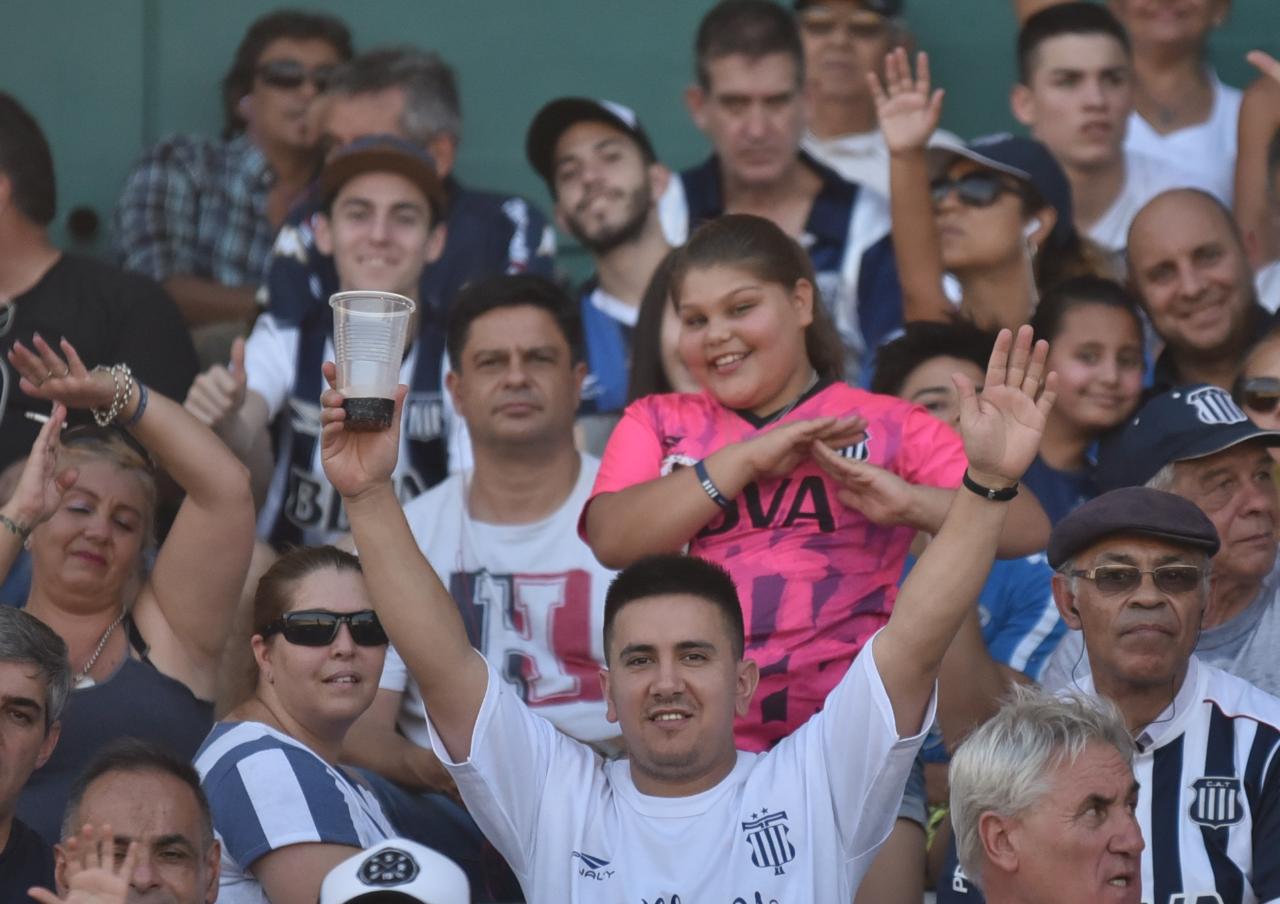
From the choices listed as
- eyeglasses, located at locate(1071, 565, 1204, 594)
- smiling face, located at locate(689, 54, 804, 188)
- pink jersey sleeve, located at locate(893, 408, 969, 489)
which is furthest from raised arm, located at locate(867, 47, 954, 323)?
eyeglasses, located at locate(1071, 565, 1204, 594)

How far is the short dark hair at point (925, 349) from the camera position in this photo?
18.6ft

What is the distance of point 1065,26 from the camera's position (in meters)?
6.94

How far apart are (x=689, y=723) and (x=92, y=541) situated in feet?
5.67

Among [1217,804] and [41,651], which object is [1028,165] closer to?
[1217,804]

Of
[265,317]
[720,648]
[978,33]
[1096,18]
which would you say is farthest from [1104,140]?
[720,648]

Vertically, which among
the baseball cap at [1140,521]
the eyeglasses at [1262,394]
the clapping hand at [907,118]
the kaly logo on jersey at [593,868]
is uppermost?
the clapping hand at [907,118]

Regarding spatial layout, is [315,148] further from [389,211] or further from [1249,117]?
[1249,117]

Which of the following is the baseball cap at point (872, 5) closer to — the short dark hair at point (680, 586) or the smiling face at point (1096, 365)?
the smiling face at point (1096, 365)

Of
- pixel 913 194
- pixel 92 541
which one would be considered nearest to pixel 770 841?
pixel 92 541

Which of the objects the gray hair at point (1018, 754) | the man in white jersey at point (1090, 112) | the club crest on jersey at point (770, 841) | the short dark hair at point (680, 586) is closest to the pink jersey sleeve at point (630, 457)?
the short dark hair at point (680, 586)

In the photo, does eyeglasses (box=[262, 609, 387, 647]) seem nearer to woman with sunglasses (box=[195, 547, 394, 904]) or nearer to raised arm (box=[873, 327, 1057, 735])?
woman with sunglasses (box=[195, 547, 394, 904])

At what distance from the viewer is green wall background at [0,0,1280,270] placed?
7.97 meters

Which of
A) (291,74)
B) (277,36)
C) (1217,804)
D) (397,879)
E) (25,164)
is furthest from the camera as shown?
(277,36)

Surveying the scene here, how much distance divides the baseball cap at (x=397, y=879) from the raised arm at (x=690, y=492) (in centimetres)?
121
